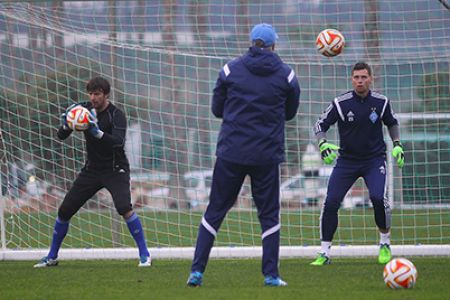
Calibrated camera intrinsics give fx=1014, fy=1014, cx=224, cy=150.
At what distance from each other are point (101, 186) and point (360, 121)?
2.73 m

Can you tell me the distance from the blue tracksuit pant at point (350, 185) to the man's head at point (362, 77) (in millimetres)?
724

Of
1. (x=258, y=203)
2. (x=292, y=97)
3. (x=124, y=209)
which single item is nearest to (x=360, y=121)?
(x=292, y=97)

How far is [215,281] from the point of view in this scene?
8852mm

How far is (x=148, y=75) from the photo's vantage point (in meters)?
13.2

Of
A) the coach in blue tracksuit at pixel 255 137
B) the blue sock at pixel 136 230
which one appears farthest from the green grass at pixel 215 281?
the coach in blue tracksuit at pixel 255 137

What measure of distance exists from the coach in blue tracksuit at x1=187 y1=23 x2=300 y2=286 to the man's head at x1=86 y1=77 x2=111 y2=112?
2250mm

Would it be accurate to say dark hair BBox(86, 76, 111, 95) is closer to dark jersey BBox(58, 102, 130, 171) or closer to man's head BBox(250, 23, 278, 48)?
dark jersey BBox(58, 102, 130, 171)

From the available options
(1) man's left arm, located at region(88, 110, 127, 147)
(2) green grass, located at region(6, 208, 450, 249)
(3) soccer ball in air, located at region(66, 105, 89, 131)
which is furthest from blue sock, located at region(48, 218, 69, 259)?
(2) green grass, located at region(6, 208, 450, 249)

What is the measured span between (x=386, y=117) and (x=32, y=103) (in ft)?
15.3

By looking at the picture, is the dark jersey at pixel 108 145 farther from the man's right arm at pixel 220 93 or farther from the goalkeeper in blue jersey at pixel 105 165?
the man's right arm at pixel 220 93

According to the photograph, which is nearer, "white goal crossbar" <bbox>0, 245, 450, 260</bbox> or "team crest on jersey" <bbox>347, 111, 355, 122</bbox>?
"team crest on jersey" <bbox>347, 111, 355, 122</bbox>

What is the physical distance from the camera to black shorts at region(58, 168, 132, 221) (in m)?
10.3

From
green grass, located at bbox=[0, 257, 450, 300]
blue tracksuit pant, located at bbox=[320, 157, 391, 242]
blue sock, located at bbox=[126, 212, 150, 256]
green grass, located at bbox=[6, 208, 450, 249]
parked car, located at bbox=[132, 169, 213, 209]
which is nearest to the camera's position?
green grass, located at bbox=[0, 257, 450, 300]

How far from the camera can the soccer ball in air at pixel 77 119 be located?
9.51 meters
